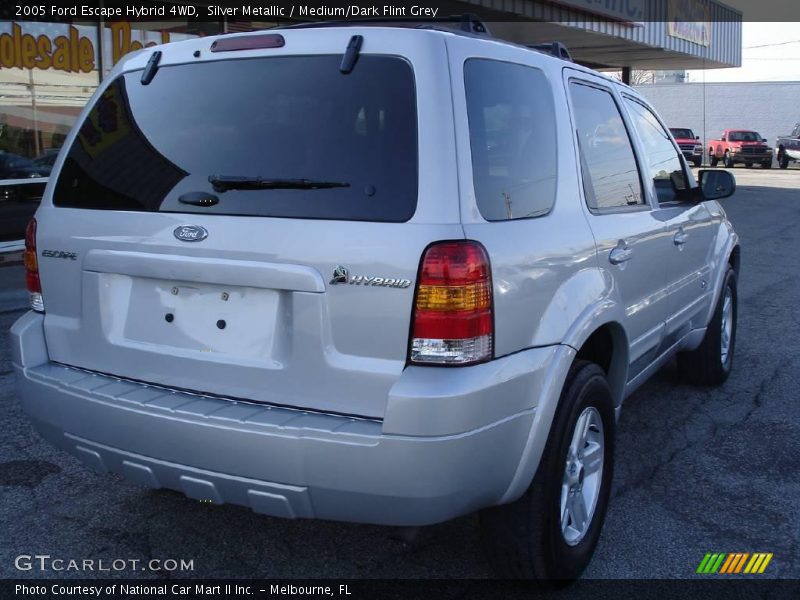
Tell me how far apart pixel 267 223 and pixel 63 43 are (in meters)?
9.91

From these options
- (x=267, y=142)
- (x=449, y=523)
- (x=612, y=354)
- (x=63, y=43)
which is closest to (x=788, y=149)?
(x=63, y=43)

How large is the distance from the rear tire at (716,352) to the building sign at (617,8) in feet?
36.6

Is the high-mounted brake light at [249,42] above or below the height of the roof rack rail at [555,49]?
below

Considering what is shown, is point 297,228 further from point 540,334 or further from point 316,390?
point 540,334

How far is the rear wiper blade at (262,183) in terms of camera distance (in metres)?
2.64

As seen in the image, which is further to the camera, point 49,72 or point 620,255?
point 49,72

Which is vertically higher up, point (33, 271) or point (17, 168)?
point (17, 168)

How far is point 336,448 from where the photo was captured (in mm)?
2504

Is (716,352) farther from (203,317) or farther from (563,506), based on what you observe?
(203,317)

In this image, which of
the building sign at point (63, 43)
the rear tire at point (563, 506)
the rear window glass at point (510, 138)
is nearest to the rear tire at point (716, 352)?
the rear tire at point (563, 506)

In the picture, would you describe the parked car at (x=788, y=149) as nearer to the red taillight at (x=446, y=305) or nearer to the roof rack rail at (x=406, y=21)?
the roof rack rail at (x=406, y=21)

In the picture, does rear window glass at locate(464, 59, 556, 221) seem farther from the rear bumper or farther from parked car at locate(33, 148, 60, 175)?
parked car at locate(33, 148, 60, 175)

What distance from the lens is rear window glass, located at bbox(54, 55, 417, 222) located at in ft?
8.56

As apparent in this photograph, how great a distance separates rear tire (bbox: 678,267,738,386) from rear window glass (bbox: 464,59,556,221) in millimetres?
2624
